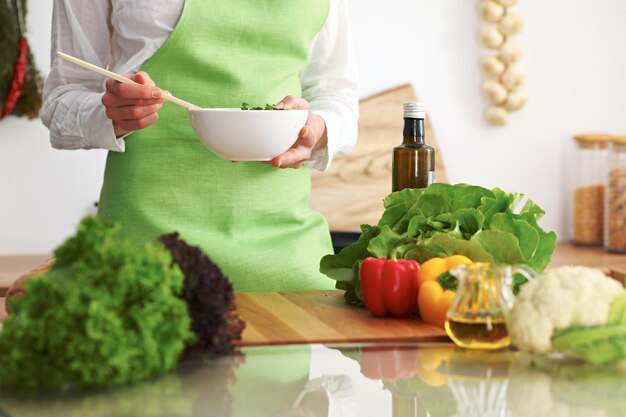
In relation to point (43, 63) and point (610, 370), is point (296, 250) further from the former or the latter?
point (43, 63)

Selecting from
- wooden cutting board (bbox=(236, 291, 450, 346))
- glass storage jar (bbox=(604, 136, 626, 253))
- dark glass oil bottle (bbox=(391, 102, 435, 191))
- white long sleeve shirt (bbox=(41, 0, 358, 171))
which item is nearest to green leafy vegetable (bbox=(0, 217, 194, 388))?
wooden cutting board (bbox=(236, 291, 450, 346))

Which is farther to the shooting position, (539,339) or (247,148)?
(247,148)

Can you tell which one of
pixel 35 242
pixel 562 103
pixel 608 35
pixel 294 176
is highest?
pixel 608 35

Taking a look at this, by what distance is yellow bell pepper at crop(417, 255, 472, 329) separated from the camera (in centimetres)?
122

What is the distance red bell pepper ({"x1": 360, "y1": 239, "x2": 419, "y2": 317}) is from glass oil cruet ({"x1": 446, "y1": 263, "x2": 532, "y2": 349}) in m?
0.17

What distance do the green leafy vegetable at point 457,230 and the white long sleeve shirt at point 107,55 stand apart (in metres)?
0.31

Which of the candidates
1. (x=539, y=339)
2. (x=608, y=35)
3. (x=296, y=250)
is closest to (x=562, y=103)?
(x=608, y=35)

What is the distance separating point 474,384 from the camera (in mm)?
967

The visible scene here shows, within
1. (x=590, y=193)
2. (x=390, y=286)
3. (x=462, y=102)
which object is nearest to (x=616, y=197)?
(x=590, y=193)

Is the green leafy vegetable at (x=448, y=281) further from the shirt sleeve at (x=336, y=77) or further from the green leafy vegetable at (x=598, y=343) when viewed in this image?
the shirt sleeve at (x=336, y=77)

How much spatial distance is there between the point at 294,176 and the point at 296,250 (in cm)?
13

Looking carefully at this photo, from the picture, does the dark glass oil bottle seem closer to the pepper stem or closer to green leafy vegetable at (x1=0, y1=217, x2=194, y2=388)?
the pepper stem

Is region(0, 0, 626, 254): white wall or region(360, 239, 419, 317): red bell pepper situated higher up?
region(0, 0, 626, 254): white wall

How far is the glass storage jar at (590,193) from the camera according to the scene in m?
3.10
